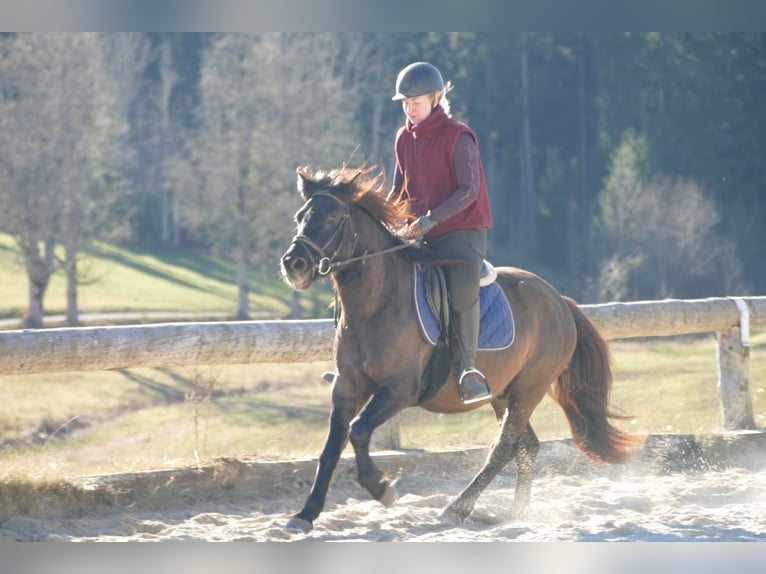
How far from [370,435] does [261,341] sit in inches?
62.1

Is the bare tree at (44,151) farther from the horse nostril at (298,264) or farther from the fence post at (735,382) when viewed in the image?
the horse nostril at (298,264)

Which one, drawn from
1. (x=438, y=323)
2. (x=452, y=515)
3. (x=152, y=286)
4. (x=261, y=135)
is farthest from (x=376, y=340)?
(x=152, y=286)

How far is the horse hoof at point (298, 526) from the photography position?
5.97 metres

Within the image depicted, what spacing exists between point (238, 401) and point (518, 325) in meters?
14.6

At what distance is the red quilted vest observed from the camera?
6488mm

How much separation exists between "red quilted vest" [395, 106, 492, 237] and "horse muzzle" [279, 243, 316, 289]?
1.01m

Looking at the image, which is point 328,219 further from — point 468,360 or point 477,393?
point 477,393

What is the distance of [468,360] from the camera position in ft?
21.4

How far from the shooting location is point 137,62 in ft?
181

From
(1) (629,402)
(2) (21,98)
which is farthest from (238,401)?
(2) (21,98)

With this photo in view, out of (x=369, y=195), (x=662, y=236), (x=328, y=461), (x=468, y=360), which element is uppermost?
(x=662, y=236)

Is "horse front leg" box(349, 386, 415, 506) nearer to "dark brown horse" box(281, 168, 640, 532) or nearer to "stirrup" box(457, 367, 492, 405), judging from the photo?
"dark brown horse" box(281, 168, 640, 532)

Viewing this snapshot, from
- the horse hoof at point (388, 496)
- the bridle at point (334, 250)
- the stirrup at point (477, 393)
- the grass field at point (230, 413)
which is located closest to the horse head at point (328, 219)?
the bridle at point (334, 250)

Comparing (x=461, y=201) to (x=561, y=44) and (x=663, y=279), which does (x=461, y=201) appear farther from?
(x=561, y=44)
